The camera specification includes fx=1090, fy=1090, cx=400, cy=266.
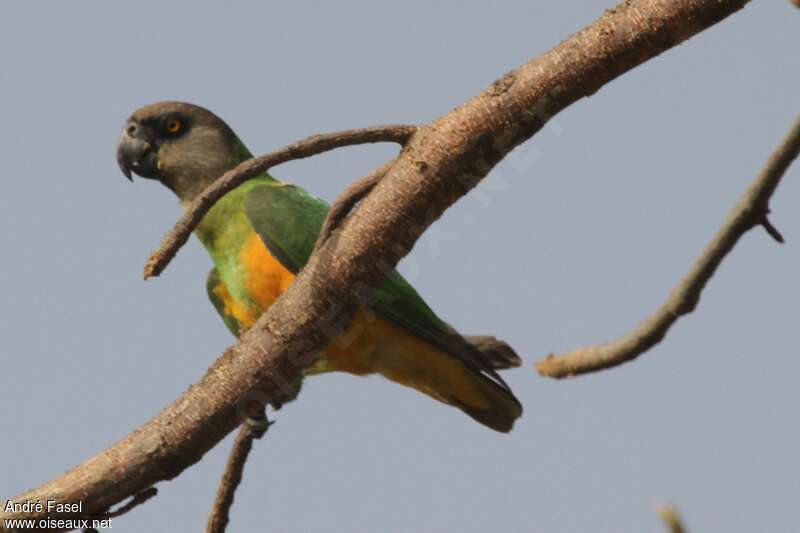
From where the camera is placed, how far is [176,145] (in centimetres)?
695

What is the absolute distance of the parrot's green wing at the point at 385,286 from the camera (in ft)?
18.8

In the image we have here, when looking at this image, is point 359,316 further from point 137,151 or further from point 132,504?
point 137,151

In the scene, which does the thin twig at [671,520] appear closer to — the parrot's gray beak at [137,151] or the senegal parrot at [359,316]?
the senegal parrot at [359,316]

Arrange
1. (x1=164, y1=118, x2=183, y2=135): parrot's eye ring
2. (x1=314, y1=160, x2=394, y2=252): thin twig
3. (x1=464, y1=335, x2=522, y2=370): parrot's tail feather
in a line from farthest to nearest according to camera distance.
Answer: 1. (x1=164, y1=118, x2=183, y2=135): parrot's eye ring
2. (x1=464, y1=335, x2=522, y2=370): parrot's tail feather
3. (x1=314, y1=160, x2=394, y2=252): thin twig

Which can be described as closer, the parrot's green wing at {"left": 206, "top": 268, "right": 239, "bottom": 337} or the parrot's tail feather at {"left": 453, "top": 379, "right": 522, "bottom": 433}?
the parrot's tail feather at {"left": 453, "top": 379, "right": 522, "bottom": 433}

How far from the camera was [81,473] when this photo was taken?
12.7ft

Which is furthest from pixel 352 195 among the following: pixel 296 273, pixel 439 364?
pixel 439 364

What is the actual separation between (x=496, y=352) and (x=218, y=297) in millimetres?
1794

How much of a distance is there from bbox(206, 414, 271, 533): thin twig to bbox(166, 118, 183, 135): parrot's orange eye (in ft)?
10.8

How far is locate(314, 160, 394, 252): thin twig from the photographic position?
3451mm

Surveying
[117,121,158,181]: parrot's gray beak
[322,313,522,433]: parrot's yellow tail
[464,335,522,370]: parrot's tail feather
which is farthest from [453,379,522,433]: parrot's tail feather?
[117,121,158,181]: parrot's gray beak

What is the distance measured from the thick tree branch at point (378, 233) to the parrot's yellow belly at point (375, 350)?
1.77 meters

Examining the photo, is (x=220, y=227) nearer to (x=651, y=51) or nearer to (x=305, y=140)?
(x=305, y=140)

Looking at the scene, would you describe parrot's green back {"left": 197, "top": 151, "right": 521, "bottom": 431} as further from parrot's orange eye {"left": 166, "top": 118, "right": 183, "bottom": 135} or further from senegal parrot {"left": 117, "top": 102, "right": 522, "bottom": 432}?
parrot's orange eye {"left": 166, "top": 118, "right": 183, "bottom": 135}
